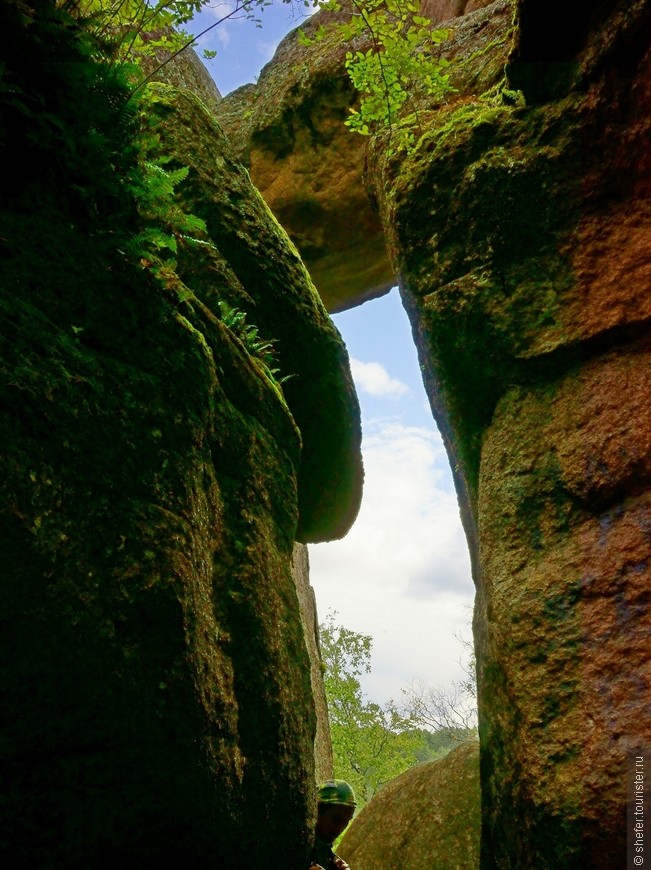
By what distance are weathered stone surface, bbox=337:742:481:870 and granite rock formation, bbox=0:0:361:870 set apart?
16.9 ft

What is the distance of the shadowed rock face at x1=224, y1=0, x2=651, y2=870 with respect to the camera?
4.64 metres

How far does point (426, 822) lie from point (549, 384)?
6653 millimetres

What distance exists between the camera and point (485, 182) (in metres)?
7.07

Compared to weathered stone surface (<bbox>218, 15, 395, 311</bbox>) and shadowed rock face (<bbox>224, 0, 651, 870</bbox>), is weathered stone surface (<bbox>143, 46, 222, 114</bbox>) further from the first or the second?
shadowed rock face (<bbox>224, 0, 651, 870</bbox>)

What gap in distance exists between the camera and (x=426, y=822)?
29.2 feet

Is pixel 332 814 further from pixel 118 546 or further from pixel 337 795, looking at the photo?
pixel 118 546

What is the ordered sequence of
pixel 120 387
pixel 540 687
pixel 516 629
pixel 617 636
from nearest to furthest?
pixel 120 387 < pixel 617 636 < pixel 540 687 < pixel 516 629

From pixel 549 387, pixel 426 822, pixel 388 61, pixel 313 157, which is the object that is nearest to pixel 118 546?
pixel 549 387

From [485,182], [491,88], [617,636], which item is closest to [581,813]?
[617,636]

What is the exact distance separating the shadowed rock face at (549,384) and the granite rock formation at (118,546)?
1899 mm

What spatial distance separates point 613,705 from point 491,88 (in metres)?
7.70

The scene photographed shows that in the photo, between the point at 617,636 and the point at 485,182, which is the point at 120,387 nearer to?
the point at 617,636

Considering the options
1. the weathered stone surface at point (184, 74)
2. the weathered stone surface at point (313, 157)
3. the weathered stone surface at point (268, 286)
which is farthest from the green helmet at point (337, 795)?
the weathered stone surface at point (184, 74)

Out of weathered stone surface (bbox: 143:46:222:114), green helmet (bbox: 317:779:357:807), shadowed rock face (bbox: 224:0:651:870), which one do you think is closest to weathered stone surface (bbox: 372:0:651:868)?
shadowed rock face (bbox: 224:0:651:870)
